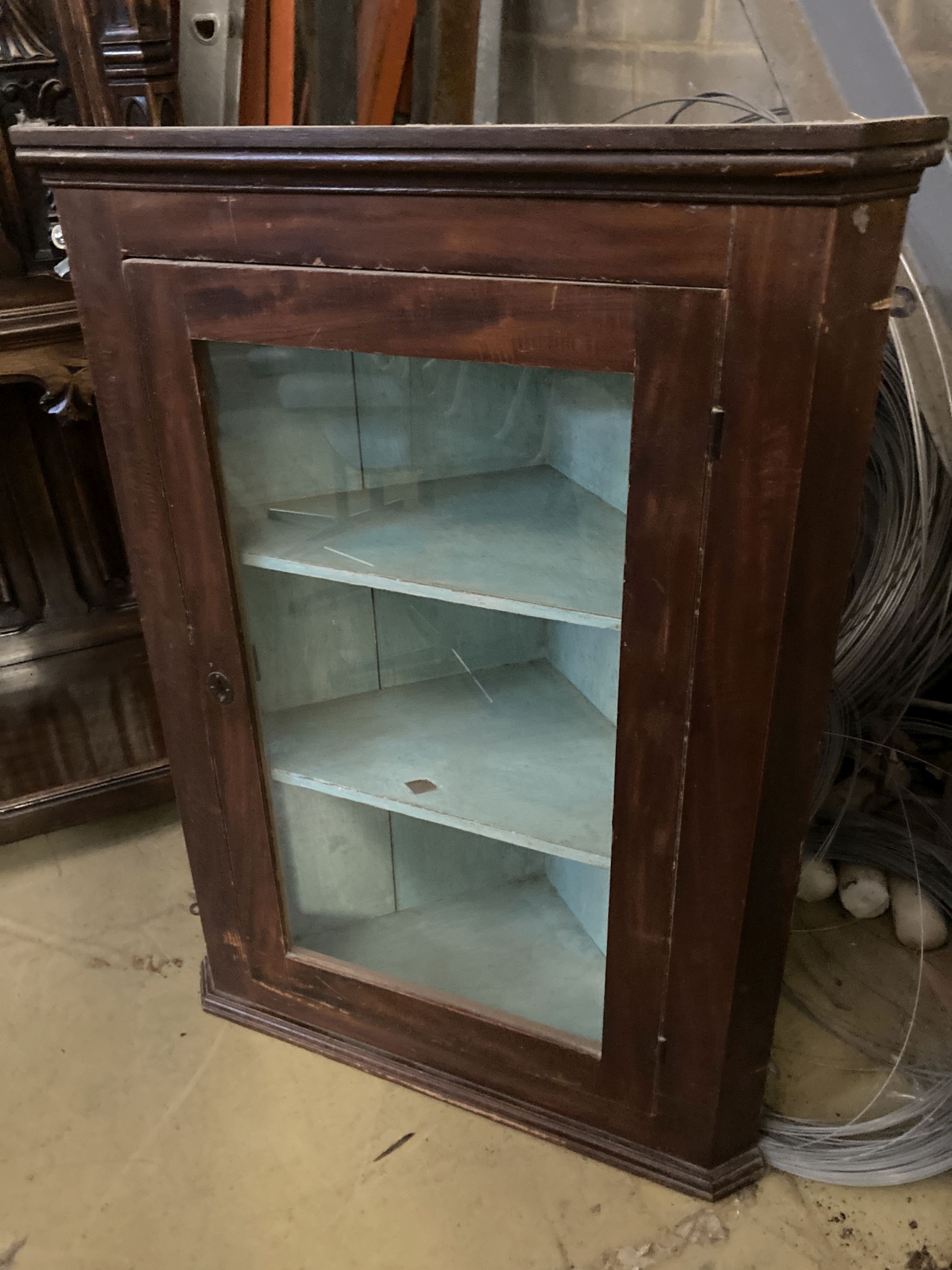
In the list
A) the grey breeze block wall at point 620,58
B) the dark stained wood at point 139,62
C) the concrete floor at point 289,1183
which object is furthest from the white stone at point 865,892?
the dark stained wood at point 139,62

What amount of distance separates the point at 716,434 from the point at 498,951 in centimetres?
86

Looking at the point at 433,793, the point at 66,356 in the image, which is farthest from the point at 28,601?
the point at 433,793

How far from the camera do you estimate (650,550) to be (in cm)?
88

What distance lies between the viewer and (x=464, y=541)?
3.62 ft

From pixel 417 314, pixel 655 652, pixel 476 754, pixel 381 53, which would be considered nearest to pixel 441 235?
pixel 417 314

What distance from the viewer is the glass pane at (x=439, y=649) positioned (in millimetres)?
1013

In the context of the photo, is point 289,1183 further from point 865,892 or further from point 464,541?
point 865,892

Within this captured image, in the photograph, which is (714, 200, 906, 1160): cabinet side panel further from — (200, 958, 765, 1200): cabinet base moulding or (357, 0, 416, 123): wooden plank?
(357, 0, 416, 123): wooden plank

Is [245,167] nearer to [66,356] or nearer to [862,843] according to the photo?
[66,356]

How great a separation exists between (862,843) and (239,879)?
1009 millimetres

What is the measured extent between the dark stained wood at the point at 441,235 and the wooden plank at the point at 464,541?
275mm

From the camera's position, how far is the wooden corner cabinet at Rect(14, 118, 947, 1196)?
2.51 ft

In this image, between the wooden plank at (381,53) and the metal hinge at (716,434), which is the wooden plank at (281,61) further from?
the metal hinge at (716,434)

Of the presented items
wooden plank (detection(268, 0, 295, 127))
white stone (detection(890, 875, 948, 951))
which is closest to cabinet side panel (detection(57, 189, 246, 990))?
wooden plank (detection(268, 0, 295, 127))
